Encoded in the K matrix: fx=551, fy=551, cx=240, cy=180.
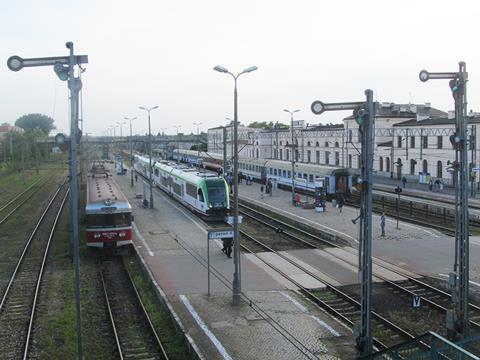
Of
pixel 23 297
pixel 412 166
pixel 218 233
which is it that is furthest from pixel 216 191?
pixel 412 166

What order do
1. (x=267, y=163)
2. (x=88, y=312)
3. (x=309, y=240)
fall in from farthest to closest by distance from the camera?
1. (x=267, y=163)
2. (x=309, y=240)
3. (x=88, y=312)

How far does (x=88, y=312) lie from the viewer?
15.7 m

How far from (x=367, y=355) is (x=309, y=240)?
15.9 m

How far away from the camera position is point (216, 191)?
32.0 m

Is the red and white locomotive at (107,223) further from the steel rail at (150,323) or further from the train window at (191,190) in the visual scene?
the train window at (191,190)

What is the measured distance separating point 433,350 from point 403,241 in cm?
1758

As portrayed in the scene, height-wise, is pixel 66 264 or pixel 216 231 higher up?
pixel 216 231

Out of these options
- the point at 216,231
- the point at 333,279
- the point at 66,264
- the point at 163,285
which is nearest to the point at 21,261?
the point at 66,264

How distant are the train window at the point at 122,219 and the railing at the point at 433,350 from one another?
14096 millimetres

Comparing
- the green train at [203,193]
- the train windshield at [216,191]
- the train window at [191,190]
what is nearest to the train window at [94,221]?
the green train at [203,193]

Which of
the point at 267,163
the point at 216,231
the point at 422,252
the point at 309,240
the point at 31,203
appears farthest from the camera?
the point at 267,163

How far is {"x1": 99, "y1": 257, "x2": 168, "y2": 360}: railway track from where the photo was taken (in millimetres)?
12781

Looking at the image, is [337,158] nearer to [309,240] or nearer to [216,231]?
[309,240]

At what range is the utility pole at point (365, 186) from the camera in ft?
36.2
